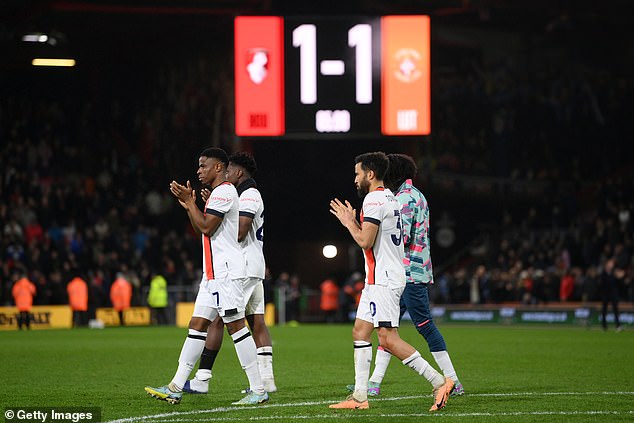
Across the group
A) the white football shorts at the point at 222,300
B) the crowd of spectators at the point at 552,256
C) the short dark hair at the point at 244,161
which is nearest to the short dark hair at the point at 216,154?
the short dark hair at the point at 244,161

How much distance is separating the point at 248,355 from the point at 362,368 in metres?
1.09

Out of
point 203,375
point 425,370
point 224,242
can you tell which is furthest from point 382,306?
point 203,375

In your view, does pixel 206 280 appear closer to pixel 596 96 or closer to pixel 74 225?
pixel 74 225

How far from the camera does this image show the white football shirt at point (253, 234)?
967cm

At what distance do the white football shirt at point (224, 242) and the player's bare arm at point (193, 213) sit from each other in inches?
2.4

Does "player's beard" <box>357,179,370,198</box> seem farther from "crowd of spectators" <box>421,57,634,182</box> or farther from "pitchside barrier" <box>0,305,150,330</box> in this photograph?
"crowd of spectators" <box>421,57,634,182</box>

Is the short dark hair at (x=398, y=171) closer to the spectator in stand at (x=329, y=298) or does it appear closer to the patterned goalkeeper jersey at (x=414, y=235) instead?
the patterned goalkeeper jersey at (x=414, y=235)

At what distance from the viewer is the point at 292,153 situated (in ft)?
103

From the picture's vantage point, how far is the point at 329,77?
23.2 m

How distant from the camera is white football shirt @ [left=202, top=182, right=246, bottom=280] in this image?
924cm

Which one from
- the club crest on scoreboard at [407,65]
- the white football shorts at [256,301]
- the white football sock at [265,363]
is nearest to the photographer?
the white football shorts at [256,301]

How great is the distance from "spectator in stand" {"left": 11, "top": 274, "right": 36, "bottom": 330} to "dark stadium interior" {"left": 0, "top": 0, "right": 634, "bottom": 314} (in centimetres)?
111

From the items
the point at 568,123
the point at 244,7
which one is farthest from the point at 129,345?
the point at 568,123

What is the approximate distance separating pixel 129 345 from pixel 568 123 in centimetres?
2391
